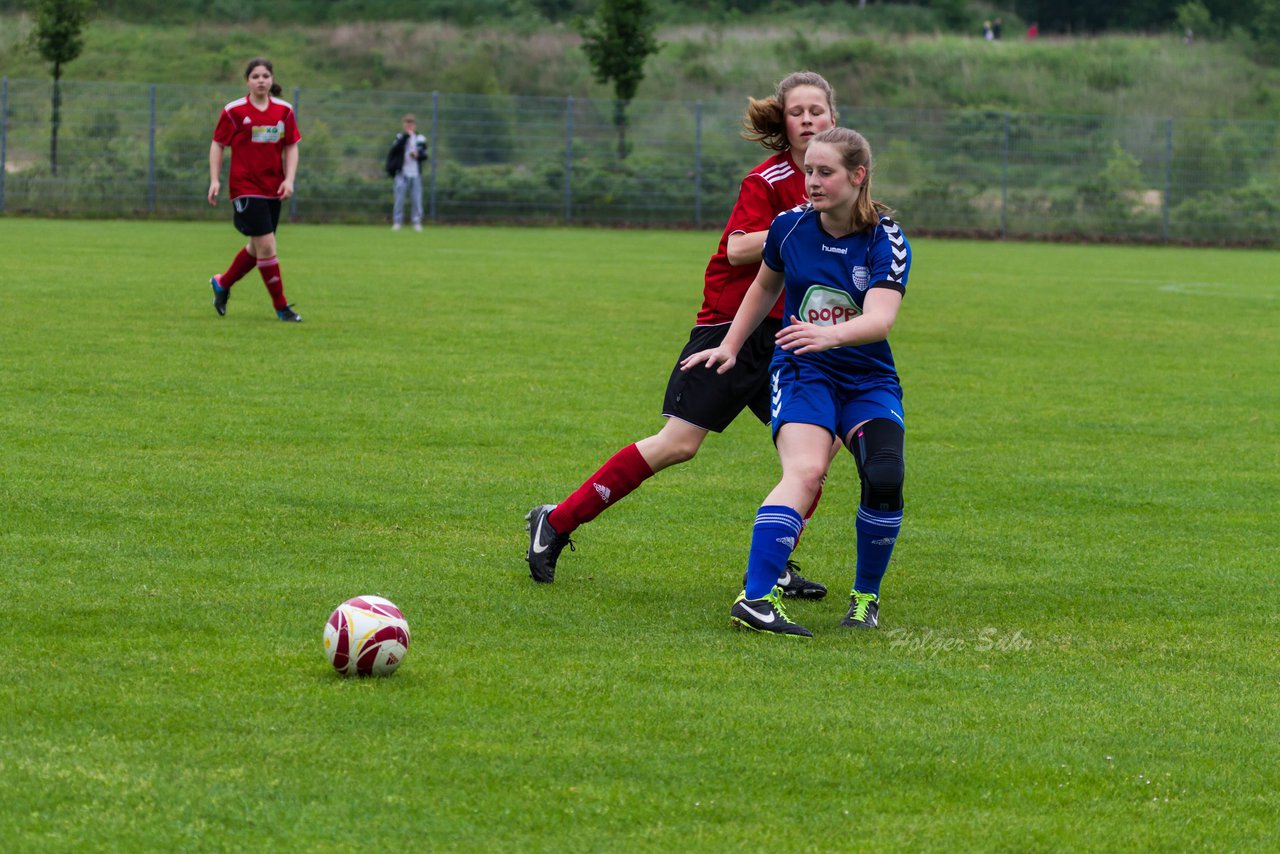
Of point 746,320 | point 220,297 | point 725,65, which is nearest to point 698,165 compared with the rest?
point 725,65

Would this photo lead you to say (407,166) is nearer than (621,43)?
Yes

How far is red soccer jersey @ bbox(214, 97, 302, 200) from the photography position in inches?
554

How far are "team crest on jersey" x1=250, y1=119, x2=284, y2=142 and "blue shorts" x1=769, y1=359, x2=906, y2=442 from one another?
9.55m

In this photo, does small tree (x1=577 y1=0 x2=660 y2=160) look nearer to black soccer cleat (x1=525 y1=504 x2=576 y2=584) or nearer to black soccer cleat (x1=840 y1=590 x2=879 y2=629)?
A: black soccer cleat (x1=525 y1=504 x2=576 y2=584)

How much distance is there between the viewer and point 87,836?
3406 millimetres

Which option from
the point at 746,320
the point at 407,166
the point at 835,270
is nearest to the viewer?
the point at 835,270

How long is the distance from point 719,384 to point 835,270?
27.1 inches

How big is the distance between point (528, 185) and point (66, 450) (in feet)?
93.4

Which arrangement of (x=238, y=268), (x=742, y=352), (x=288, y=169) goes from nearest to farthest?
(x=742, y=352), (x=288, y=169), (x=238, y=268)

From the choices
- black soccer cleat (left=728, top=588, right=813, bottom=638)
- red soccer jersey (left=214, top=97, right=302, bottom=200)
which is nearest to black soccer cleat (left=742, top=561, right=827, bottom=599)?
black soccer cleat (left=728, top=588, right=813, bottom=638)

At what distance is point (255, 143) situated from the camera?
559 inches

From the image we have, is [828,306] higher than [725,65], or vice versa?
[725,65]

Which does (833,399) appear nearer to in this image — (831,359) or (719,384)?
(831,359)

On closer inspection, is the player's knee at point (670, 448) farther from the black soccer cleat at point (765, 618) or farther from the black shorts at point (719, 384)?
the black soccer cleat at point (765, 618)
